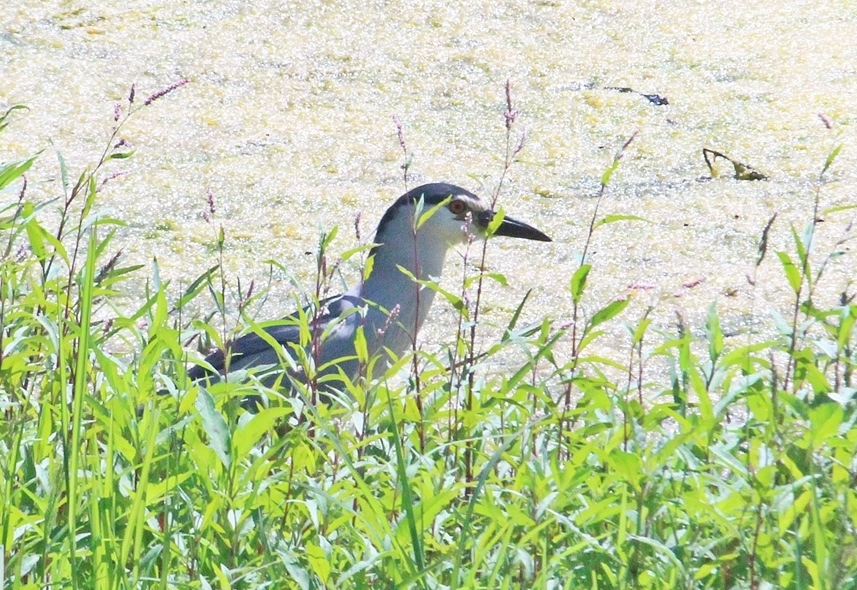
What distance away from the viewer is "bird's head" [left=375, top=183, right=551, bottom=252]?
2.94 meters

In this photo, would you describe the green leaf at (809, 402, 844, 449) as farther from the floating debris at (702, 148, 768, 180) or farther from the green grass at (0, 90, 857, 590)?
the floating debris at (702, 148, 768, 180)

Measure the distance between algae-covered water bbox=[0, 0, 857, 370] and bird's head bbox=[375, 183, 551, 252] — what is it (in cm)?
15

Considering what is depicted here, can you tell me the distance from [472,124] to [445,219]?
0.89 meters

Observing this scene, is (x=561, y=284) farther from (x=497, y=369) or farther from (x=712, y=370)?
(x=712, y=370)

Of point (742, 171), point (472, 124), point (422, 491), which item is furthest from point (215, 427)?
point (472, 124)

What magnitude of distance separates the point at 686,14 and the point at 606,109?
745 millimetres

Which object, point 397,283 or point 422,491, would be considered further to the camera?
point 397,283

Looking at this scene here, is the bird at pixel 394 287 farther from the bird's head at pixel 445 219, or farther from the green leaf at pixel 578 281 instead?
the green leaf at pixel 578 281

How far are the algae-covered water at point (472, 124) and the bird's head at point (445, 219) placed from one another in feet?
0.49

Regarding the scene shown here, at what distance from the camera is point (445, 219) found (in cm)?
308

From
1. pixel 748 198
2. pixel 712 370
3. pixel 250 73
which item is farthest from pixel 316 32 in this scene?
pixel 712 370

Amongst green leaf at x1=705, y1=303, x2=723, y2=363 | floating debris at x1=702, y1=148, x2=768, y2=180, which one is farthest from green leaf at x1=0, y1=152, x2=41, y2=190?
floating debris at x1=702, y1=148, x2=768, y2=180

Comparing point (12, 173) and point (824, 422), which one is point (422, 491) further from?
point (12, 173)

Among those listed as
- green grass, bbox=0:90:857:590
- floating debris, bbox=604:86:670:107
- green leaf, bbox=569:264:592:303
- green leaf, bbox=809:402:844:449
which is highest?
green leaf, bbox=569:264:592:303
